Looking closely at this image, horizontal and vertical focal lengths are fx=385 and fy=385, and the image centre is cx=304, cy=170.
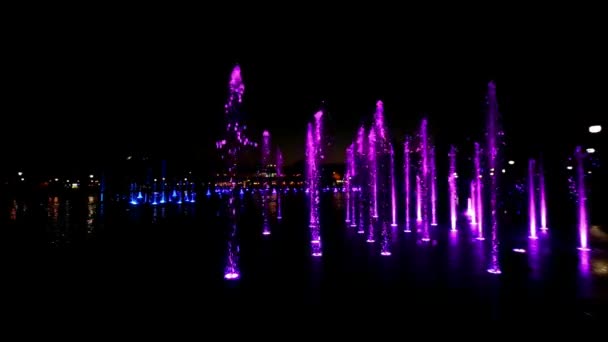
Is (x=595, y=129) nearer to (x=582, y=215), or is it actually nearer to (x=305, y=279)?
(x=582, y=215)

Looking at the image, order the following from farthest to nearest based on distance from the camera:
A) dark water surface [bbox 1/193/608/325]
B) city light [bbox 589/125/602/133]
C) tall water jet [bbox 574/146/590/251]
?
1. city light [bbox 589/125/602/133]
2. tall water jet [bbox 574/146/590/251]
3. dark water surface [bbox 1/193/608/325]

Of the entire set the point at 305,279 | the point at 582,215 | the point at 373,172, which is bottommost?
the point at 305,279

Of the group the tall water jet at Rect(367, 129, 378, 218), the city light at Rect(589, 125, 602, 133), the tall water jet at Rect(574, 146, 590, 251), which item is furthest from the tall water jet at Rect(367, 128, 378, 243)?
the city light at Rect(589, 125, 602, 133)

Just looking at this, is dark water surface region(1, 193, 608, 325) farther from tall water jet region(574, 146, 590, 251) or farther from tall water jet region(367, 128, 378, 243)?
tall water jet region(367, 128, 378, 243)

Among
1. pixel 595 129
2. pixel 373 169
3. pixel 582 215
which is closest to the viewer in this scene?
pixel 582 215

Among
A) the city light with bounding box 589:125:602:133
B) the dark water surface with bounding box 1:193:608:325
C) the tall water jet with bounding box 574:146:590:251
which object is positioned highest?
the city light with bounding box 589:125:602:133

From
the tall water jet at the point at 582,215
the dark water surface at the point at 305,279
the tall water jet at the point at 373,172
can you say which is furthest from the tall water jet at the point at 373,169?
the dark water surface at the point at 305,279

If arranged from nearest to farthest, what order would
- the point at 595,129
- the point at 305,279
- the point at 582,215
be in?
the point at 305,279 < the point at 582,215 < the point at 595,129

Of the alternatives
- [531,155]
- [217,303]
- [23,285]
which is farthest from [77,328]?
[531,155]

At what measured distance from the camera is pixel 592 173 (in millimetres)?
22125

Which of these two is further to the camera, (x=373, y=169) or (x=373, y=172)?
(x=373, y=172)

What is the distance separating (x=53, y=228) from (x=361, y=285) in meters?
12.1

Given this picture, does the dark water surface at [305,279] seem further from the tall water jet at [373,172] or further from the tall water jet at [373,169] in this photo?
the tall water jet at [373,169]

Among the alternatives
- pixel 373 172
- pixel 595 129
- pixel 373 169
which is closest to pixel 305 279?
pixel 373 169
